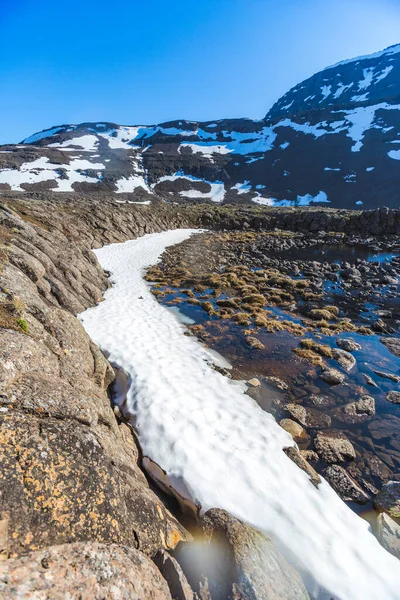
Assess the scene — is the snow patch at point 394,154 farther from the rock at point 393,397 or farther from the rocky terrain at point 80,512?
the rocky terrain at point 80,512

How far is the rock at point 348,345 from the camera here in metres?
14.1

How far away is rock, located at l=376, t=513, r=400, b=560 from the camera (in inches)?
215

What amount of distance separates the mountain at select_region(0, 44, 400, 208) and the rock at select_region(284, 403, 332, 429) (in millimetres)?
112948

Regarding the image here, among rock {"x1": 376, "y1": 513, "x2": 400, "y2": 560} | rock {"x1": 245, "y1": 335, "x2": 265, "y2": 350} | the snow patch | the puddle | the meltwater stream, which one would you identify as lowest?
the puddle

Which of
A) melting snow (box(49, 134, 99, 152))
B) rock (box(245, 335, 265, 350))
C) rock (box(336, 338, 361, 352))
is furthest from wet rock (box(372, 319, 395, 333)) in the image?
melting snow (box(49, 134, 99, 152))

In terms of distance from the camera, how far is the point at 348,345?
46.9 ft

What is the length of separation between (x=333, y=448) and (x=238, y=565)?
199 inches

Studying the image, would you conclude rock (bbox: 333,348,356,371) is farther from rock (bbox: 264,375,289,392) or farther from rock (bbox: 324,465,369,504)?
rock (bbox: 324,465,369,504)

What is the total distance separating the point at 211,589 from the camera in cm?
404

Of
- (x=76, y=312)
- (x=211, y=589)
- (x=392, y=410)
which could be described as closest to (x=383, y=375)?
(x=392, y=410)

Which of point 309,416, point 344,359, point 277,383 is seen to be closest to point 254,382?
point 277,383

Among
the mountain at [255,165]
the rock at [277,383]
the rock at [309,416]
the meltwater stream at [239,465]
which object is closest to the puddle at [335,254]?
the rock at [277,383]

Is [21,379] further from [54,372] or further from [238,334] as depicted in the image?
[238,334]

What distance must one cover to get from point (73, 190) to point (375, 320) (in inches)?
5155
